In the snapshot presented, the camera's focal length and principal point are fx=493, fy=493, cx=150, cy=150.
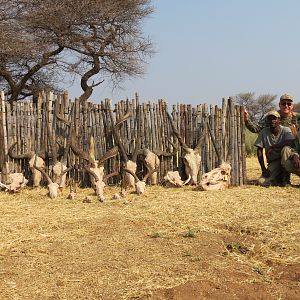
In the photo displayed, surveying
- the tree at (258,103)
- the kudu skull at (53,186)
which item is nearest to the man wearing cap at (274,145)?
the kudu skull at (53,186)

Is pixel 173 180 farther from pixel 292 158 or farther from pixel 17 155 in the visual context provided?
pixel 17 155

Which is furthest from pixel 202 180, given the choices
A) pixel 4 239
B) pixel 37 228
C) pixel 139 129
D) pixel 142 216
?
pixel 4 239

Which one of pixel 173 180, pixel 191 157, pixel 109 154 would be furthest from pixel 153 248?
pixel 191 157

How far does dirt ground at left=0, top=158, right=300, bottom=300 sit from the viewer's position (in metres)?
3.98

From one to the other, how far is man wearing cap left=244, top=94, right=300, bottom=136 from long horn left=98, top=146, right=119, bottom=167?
8.67ft

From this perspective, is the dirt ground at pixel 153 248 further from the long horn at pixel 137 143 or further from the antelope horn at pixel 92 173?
the long horn at pixel 137 143

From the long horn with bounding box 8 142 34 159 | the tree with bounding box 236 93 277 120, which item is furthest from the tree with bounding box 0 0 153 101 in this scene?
the tree with bounding box 236 93 277 120

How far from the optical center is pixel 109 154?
9266mm

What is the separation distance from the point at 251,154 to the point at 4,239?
12.1m

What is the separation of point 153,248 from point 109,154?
4.36 meters

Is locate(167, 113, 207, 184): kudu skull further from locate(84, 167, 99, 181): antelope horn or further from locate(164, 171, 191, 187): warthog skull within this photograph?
locate(84, 167, 99, 181): antelope horn

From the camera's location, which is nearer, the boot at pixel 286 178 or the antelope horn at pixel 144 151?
the boot at pixel 286 178

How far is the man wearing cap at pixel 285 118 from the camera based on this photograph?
31.8 feet

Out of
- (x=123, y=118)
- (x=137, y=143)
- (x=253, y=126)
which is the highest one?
(x=123, y=118)
